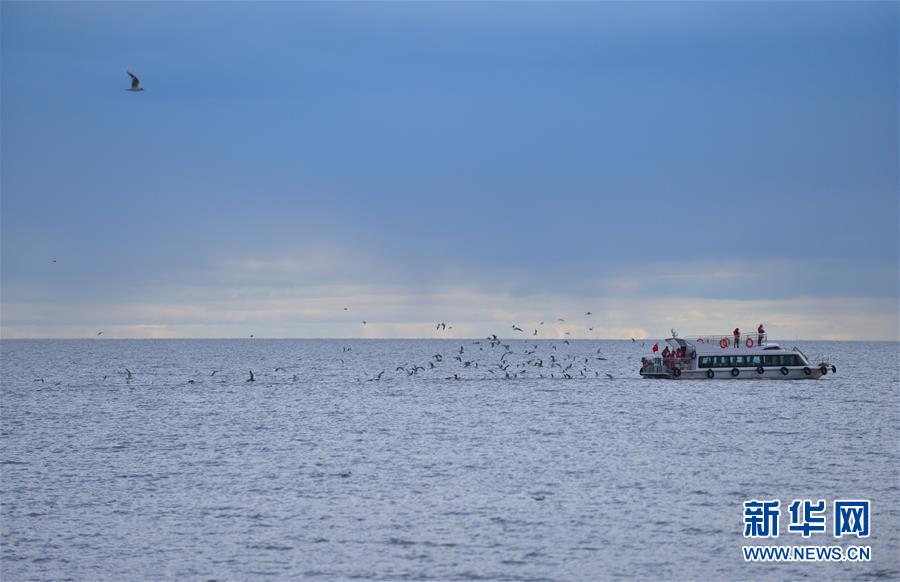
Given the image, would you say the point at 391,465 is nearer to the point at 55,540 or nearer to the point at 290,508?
the point at 290,508

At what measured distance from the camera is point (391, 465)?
62.3 metres

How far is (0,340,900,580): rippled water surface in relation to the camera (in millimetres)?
38500

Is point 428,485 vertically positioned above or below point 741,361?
below

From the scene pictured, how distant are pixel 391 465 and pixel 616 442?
19.2 meters

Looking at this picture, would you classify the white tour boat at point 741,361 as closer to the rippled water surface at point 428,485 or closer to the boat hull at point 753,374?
the boat hull at point 753,374

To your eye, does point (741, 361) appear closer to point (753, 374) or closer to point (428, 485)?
point (753, 374)

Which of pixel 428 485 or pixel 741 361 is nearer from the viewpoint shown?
pixel 428 485

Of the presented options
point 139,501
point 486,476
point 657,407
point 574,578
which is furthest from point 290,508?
point 657,407

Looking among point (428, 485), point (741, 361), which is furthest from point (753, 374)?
point (428, 485)

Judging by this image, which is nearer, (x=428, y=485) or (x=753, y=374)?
(x=428, y=485)

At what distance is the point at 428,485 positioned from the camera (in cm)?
5428

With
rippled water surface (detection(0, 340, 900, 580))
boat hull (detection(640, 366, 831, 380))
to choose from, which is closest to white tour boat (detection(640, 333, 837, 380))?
boat hull (detection(640, 366, 831, 380))

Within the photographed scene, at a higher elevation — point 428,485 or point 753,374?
point 753,374

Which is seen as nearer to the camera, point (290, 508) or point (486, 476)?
point (290, 508)
